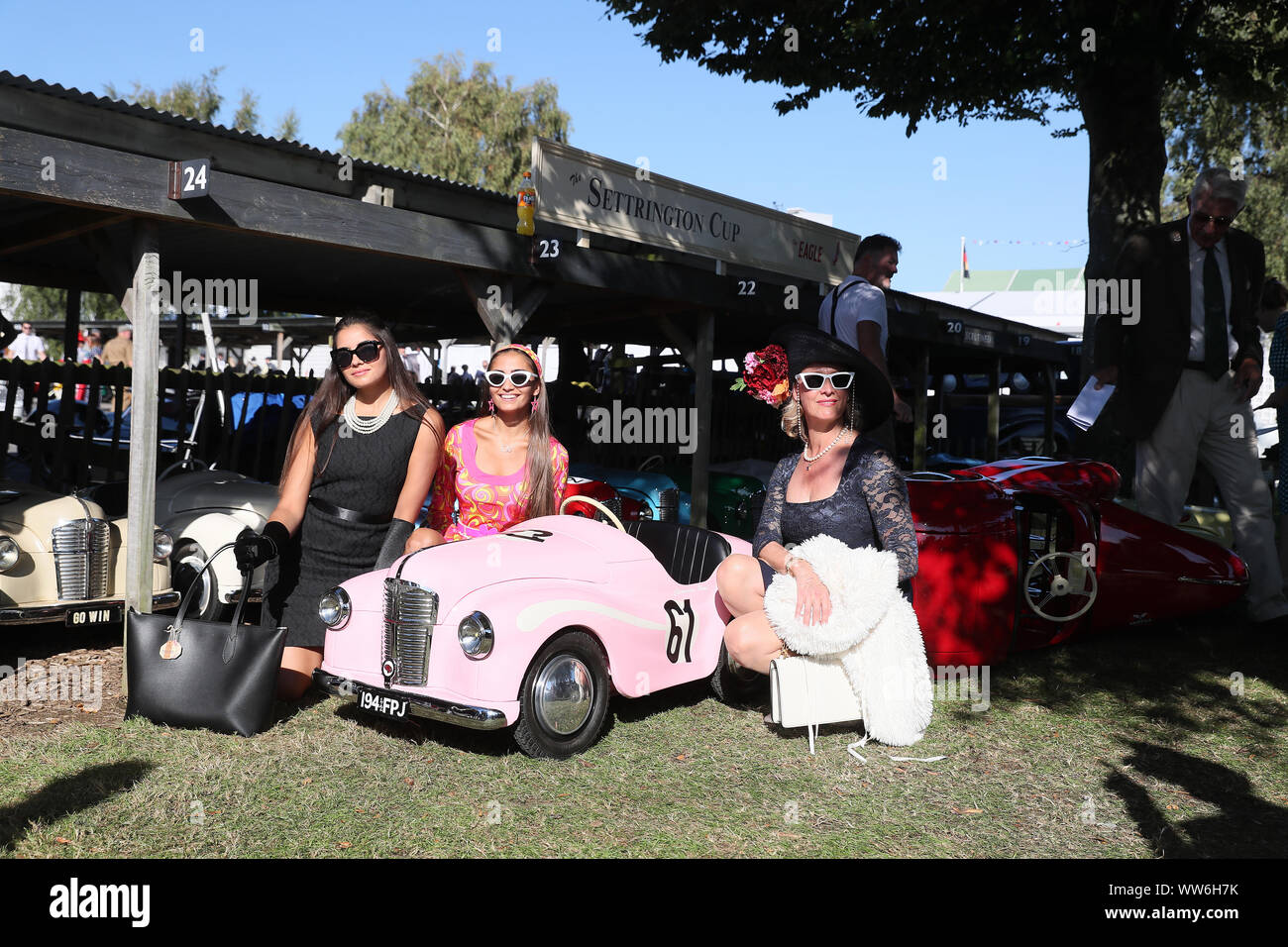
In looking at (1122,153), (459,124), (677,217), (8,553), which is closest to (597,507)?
(8,553)

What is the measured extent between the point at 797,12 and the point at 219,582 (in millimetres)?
9357

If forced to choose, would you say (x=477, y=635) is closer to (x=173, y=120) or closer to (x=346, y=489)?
(x=346, y=489)

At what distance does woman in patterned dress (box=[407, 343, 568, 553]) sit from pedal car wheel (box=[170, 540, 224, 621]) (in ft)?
5.95

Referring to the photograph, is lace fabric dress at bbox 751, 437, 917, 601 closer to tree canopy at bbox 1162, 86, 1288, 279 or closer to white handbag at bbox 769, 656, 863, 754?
white handbag at bbox 769, 656, 863, 754

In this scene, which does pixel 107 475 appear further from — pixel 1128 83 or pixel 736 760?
pixel 1128 83

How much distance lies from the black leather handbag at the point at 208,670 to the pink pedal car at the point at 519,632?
23 cm

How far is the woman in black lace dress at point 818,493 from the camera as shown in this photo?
4297 mm

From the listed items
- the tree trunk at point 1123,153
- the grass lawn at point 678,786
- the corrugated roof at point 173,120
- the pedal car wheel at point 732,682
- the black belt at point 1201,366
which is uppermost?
the tree trunk at point 1123,153

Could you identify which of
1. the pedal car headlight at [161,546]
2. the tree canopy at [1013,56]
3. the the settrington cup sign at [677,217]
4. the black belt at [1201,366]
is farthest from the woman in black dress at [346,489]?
the tree canopy at [1013,56]

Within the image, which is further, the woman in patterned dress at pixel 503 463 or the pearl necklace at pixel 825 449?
the woman in patterned dress at pixel 503 463

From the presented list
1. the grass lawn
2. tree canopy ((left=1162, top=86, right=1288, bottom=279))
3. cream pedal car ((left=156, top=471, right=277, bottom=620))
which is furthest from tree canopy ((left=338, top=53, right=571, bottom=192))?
the grass lawn

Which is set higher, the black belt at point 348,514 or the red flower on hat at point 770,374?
the red flower on hat at point 770,374

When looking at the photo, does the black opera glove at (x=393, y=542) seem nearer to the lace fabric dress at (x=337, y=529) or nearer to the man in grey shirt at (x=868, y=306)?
the lace fabric dress at (x=337, y=529)

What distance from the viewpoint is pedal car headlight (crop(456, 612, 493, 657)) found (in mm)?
3865
